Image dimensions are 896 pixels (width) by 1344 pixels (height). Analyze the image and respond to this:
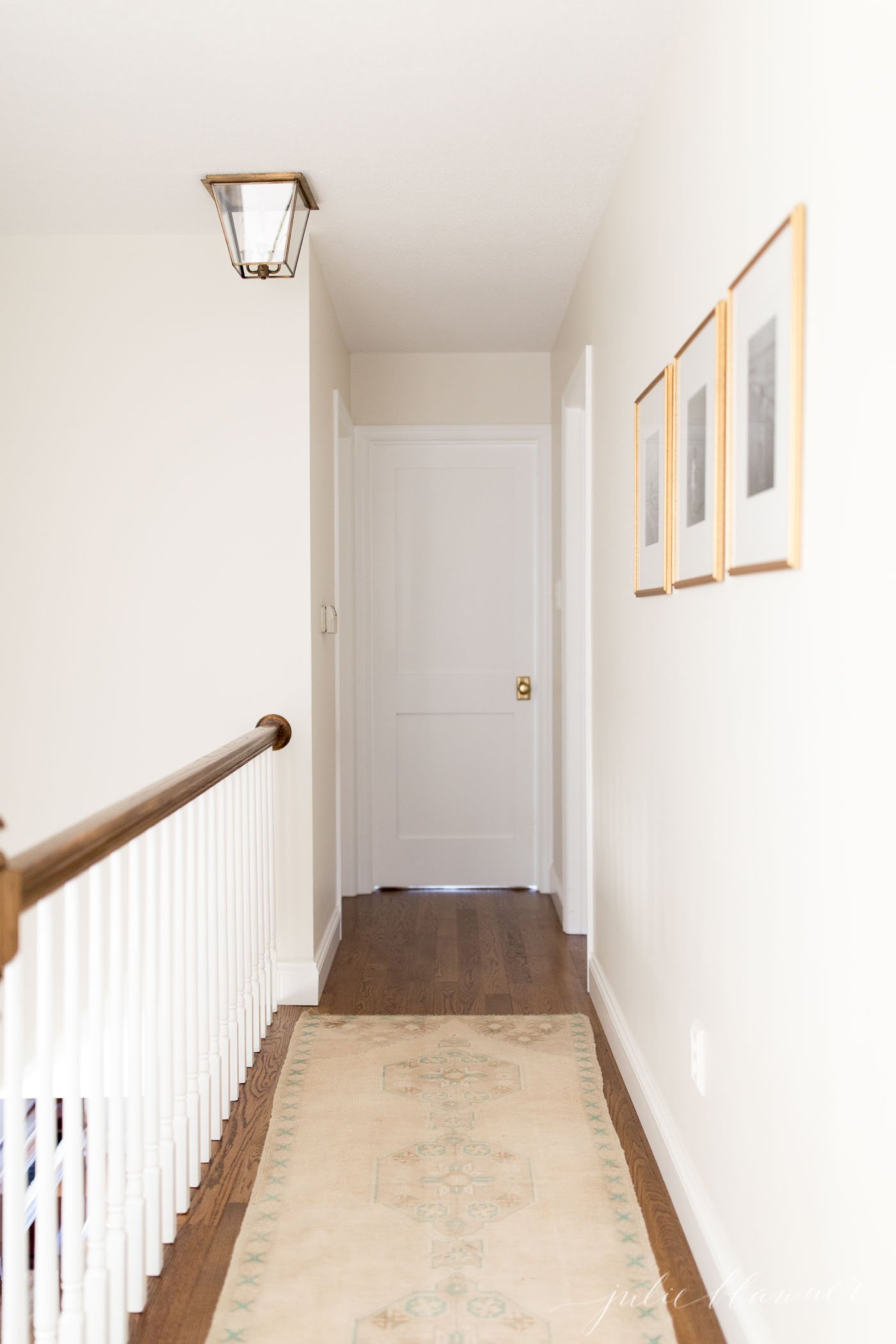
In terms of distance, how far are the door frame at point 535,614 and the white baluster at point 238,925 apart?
7.10ft

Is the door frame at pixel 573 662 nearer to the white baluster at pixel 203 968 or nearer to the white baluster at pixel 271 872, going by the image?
the white baluster at pixel 271 872

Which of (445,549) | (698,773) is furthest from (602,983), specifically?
(445,549)

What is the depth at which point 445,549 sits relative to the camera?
194 inches

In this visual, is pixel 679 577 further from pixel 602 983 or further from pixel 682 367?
pixel 602 983

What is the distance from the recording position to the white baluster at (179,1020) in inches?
81.1

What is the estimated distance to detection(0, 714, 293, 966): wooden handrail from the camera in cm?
117

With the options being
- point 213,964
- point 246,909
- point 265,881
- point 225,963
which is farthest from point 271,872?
point 213,964

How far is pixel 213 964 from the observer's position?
7.95ft

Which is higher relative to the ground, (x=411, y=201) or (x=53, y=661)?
(x=411, y=201)

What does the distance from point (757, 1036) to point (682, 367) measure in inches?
50.0

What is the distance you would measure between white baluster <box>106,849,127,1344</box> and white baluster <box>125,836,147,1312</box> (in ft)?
0.08

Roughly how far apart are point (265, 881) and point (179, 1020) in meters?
1.05

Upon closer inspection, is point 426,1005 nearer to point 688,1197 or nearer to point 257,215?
point 688,1197

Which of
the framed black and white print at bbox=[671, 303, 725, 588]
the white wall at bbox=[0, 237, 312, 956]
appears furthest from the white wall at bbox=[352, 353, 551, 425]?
the framed black and white print at bbox=[671, 303, 725, 588]
